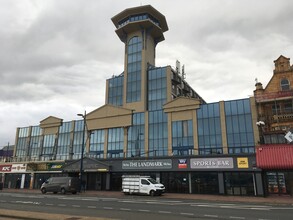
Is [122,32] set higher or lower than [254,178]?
higher

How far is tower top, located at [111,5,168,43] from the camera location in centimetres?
5916

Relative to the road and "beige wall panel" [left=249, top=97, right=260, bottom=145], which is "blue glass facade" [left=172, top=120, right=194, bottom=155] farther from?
the road

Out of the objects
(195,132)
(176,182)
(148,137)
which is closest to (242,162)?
(176,182)

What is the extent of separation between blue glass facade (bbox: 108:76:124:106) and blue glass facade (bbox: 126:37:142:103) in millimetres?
2227

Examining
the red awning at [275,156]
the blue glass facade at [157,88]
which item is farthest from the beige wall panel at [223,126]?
the blue glass facade at [157,88]

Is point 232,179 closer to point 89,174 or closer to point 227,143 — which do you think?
point 227,143

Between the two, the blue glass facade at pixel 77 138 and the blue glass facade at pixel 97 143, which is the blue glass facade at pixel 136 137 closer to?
the blue glass facade at pixel 97 143

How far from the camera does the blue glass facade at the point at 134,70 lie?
55688mm

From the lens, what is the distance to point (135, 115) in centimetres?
4697

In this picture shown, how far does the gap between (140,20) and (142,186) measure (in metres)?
39.1

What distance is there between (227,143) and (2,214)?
31656mm

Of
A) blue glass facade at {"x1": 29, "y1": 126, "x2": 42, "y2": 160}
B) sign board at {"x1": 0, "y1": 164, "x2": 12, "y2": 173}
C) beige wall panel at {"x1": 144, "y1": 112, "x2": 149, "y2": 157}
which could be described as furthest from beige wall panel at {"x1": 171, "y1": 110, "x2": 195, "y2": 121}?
sign board at {"x1": 0, "y1": 164, "x2": 12, "y2": 173}

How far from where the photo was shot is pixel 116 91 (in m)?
59.0

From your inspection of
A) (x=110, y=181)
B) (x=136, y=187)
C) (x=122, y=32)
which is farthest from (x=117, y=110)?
(x=122, y=32)
